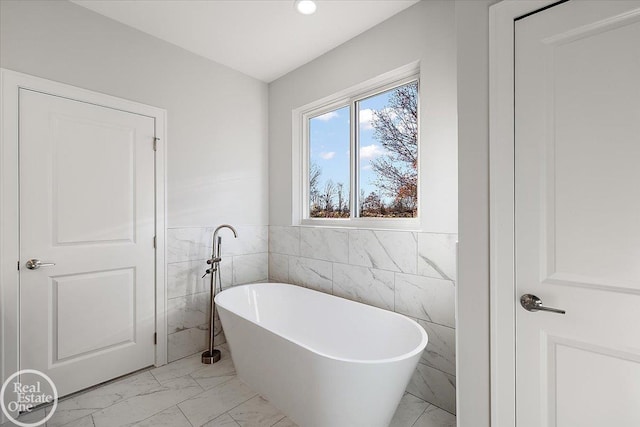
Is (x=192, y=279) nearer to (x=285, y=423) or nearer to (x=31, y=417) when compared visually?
(x=31, y=417)

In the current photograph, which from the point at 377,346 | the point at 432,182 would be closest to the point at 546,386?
the point at 377,346

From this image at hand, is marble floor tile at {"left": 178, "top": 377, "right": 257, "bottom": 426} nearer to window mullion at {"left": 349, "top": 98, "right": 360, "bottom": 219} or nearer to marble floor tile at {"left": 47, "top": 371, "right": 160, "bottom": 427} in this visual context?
marble floor tile at {"left": 47, "top": 371, "right": 160, "bottom": 427}

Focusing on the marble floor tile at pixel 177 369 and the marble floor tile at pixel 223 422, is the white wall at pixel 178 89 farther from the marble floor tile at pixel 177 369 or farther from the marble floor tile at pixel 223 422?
the marble floor tile at pixel 223 422

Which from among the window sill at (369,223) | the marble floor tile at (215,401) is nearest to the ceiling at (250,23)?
the window sill at (369,223)

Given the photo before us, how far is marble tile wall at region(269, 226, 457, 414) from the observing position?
6.16ft

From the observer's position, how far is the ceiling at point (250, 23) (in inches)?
81.0

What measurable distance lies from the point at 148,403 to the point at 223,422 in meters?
0.59

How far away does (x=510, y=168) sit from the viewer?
3.88ft

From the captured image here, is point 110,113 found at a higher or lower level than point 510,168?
higher

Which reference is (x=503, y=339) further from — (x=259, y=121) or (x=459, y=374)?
(x=259, y=121)

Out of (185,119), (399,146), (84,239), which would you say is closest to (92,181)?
(84,239)

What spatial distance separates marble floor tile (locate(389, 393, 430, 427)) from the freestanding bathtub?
26cm

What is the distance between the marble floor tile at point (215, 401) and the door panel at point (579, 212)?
1.66 meters

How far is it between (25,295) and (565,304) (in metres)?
2.92
